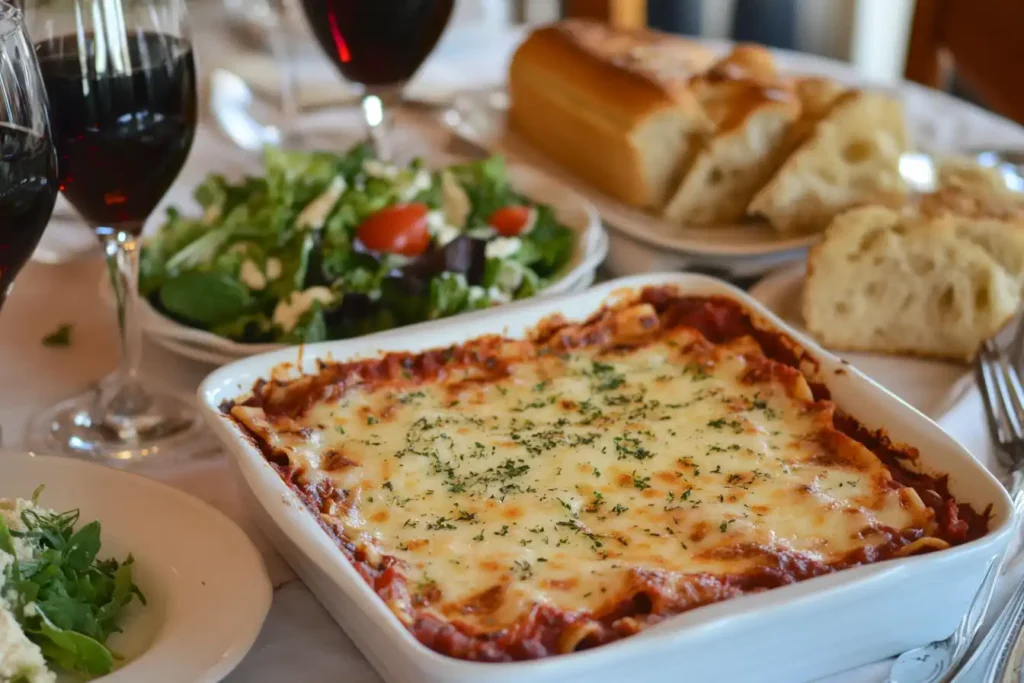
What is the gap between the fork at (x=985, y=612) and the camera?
1.07m

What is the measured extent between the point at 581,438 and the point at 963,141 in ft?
5.18

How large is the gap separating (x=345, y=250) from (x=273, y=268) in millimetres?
117

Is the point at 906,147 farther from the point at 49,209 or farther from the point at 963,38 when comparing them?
the point at 963,38

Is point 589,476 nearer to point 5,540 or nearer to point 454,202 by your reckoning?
point 5,540

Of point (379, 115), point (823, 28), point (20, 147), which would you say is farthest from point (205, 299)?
point (823, 28)

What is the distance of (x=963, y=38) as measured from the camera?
12.1 feet

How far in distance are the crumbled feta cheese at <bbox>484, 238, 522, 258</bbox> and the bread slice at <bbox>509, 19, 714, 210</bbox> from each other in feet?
1.46

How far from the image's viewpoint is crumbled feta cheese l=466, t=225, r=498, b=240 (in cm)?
188

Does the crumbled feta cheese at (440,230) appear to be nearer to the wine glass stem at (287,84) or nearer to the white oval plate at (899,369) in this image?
the white oval plate at (899,369)

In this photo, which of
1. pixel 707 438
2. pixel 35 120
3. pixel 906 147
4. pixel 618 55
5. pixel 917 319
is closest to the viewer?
pixel 35 120

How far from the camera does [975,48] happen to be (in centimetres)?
358

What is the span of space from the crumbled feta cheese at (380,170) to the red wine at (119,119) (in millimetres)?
563

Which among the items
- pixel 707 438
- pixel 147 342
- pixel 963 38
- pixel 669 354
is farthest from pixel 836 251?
pixel 963 38

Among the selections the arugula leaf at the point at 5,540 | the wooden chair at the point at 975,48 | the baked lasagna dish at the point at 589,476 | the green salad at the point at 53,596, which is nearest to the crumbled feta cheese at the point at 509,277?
the baked lasagna dish at the point at 589,476
